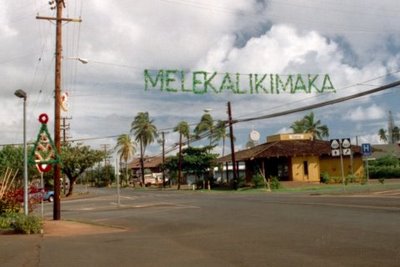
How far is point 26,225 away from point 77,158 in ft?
148

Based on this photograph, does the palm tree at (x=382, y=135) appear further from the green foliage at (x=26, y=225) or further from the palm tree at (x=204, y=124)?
the green foliage at (x=26, y=225)

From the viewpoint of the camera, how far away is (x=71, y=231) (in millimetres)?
17422

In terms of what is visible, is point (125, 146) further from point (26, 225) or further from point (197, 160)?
point (26, 225)

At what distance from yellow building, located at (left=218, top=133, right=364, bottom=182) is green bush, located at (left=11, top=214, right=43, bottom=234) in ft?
126

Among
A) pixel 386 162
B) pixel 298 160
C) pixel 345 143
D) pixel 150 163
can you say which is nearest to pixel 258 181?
pixel 298 160

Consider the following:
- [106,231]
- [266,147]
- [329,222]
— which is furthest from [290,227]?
[266,147]

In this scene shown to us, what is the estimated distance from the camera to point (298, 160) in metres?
53.7

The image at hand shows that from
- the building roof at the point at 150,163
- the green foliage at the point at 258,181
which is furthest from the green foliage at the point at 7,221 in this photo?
the building roof at the point at 150,163

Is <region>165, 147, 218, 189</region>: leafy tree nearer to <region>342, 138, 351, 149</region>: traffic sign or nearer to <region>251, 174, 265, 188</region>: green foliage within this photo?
<region>251, 174, 265, 188</region>: green foliage

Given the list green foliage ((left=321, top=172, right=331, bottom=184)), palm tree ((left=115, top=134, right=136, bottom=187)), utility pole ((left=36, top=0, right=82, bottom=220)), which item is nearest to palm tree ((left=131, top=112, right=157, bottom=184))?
palm tree ((left=115, top=134, right=136, bottom=187))

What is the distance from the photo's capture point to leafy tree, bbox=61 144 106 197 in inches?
2390

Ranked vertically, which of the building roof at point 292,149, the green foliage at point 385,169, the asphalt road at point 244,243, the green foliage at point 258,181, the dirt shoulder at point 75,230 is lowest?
the asphalt road at point 244,243

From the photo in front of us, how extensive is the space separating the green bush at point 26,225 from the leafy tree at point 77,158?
44052mm

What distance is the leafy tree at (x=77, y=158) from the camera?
199ft
